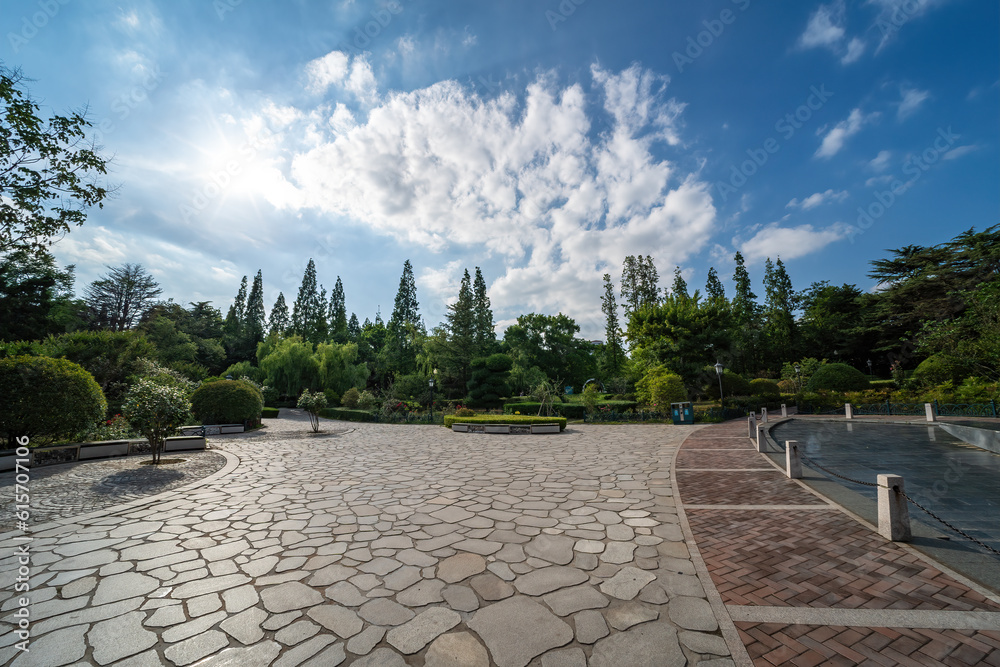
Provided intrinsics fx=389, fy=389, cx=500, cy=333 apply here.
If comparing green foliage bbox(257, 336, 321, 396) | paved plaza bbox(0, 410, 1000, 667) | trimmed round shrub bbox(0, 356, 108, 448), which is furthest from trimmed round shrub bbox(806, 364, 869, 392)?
green foliage bbox(257, 336, 321, 396)

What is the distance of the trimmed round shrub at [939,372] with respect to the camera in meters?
21.0

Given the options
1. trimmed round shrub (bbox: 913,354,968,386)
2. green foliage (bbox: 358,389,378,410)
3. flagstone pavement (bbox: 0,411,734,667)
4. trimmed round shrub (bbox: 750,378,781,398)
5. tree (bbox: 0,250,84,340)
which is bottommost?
flagstone pavement (bbox: 0,411,734,667)

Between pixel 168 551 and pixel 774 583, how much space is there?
6.06 m

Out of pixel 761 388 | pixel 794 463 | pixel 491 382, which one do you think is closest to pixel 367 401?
pixel 491 382

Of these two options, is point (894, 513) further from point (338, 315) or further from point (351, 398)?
point (338, 315)

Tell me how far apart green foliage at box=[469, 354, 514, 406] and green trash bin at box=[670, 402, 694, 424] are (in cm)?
1225

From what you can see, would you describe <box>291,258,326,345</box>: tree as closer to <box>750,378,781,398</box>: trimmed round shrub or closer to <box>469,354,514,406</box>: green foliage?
<box>469,354,514,406</box>: green foliage

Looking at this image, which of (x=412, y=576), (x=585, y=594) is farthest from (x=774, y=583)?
(x=412, y=576)

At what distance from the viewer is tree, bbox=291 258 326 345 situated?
160 feet

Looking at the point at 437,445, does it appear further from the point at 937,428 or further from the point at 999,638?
the point at 937,428

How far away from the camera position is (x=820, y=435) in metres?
13.7

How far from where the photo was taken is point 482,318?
39906 millimetres

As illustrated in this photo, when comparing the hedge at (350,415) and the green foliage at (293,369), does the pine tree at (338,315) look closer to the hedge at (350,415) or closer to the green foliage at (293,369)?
the green foliage at (293,369)

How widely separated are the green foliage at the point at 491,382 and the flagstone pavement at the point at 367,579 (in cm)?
2080
